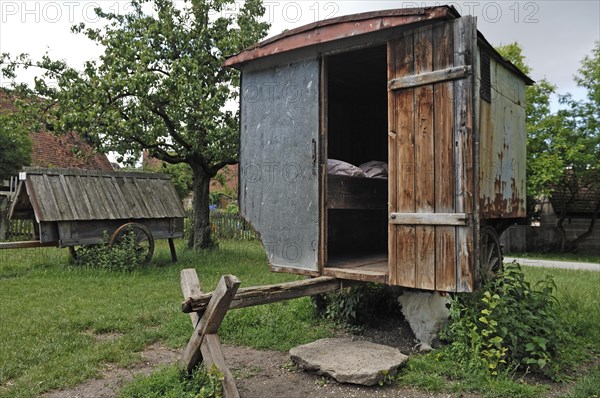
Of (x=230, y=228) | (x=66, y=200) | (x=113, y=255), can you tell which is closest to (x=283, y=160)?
(x=113, y=255)

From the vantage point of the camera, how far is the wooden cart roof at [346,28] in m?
4.71

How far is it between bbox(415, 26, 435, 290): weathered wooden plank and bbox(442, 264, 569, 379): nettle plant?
486mm

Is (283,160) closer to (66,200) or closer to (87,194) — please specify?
(66,200)

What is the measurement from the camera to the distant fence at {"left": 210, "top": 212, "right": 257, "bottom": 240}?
61.4ft

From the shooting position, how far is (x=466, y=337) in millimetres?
4812

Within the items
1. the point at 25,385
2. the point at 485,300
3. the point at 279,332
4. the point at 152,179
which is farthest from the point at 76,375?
the point at 152,179

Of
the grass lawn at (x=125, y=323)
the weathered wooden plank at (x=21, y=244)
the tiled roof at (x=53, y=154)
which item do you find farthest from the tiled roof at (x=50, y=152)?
the weathered wooden plank at (x=21, y=244)

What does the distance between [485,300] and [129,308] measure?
5.16m

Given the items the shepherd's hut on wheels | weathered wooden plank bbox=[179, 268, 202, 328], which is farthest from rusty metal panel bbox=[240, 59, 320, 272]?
weathered wooden plank bbox=[179, 268, 202, 328]

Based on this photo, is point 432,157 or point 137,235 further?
point 137,235

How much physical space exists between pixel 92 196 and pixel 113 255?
1.43 metres

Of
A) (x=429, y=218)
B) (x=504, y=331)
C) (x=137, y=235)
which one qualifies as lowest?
(x=504, y=331)

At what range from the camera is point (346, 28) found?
5223 mm

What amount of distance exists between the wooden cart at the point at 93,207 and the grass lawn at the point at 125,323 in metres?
0.82
